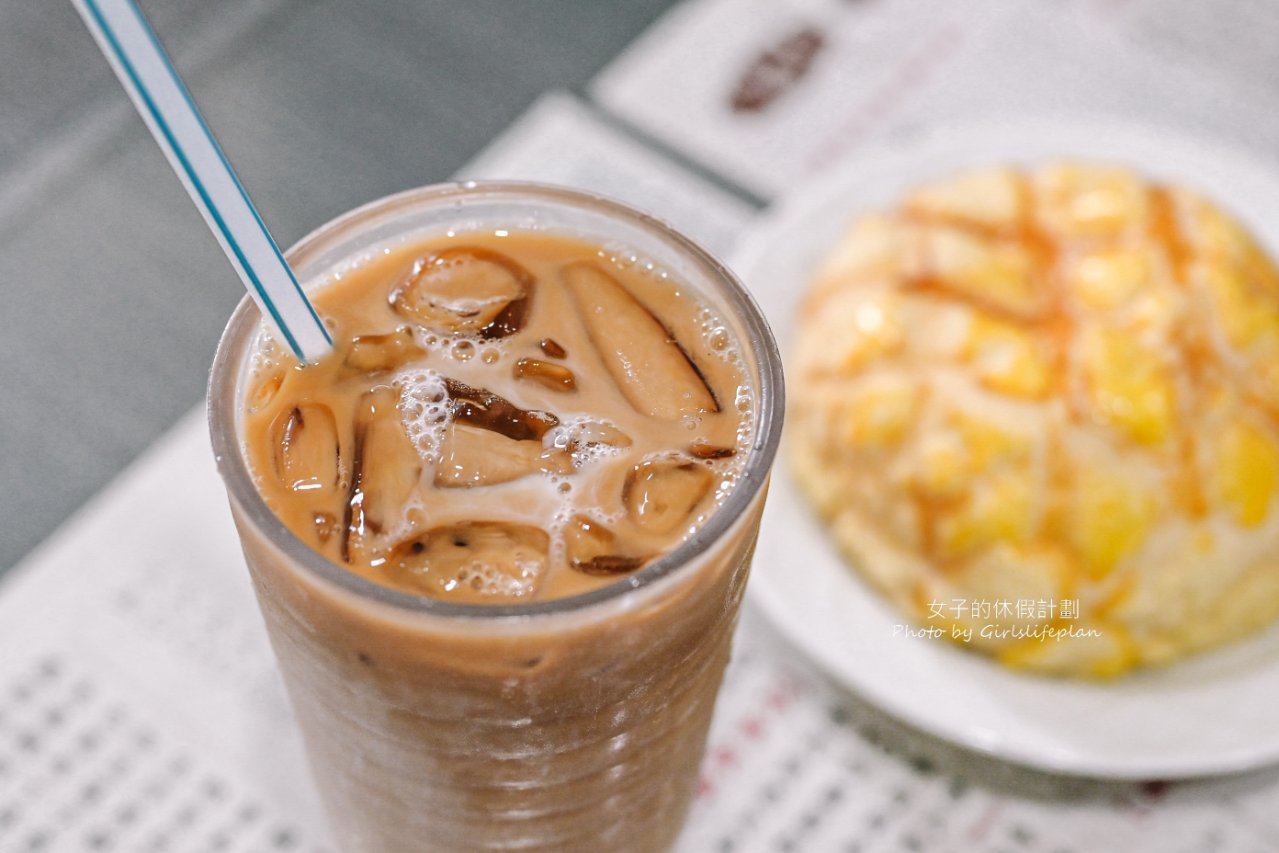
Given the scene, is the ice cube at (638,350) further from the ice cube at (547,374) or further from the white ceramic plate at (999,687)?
the white ceramic plate at (999,687)

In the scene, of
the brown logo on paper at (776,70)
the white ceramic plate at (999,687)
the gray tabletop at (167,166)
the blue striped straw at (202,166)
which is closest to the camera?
the blue striped straw at (202,166)

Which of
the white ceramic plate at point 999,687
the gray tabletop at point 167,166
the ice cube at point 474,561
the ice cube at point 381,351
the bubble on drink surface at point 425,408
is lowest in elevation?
the white ceramic plate at point 999,687

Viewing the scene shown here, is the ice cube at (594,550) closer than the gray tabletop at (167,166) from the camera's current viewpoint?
Yes

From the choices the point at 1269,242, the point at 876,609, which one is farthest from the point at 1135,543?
the point at 1269,242

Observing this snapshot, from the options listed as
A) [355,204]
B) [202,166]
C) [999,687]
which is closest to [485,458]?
[202,166]

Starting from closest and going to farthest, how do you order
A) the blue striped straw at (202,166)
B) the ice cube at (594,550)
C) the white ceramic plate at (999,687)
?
the blue striped straw at (202,166)
the ice cube at (594,550)
the white ceramic plate at (999,687)

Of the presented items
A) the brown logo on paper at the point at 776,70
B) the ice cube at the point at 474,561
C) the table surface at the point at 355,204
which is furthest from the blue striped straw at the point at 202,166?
the brown logo on paper at the point at 776,70

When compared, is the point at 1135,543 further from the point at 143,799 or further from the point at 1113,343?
the point at 143,799
